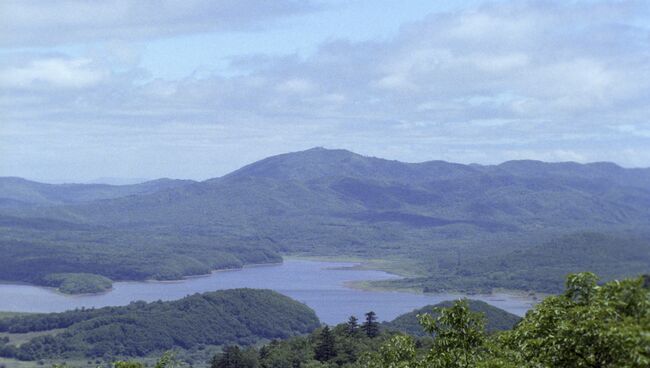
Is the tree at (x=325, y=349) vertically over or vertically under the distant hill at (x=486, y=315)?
over

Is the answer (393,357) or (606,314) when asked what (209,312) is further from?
(606,314)

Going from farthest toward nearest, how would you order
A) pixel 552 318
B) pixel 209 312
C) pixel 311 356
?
pixel 209 312
pixel 311 356
pixel 552 318

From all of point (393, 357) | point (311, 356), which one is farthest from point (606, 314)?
point (311, 356)

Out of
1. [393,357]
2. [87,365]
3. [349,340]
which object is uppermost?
[393,357]

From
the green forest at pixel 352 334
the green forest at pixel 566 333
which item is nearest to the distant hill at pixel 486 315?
the green forest at pixel 352 334

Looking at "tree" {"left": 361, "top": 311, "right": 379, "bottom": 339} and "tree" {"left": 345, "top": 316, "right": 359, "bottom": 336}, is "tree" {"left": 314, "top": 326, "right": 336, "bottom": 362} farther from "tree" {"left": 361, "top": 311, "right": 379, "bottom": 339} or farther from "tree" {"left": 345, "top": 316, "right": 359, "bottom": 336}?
"tree" {"left": 345, "top": 316, "right": 359, "bottom": 336}

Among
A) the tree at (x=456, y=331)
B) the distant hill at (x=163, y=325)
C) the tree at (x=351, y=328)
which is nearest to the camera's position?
the tree at (x=456, y=331)

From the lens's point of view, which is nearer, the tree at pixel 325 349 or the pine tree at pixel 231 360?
the tree at pixel 325 349

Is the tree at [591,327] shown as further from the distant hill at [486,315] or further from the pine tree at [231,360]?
the distant hill at [486,315]
